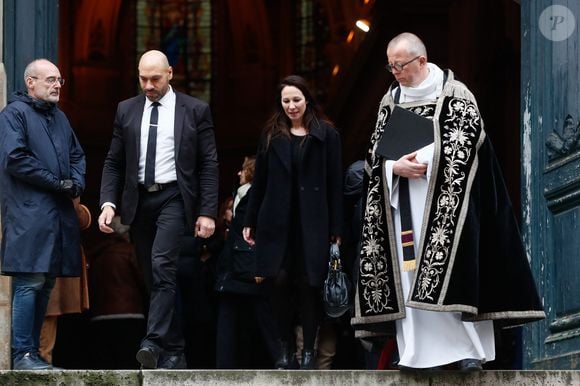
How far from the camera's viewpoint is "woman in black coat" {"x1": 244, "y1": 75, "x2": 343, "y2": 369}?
11102 millimetres

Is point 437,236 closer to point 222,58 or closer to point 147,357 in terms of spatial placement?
point 147,357

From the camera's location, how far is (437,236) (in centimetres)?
1001

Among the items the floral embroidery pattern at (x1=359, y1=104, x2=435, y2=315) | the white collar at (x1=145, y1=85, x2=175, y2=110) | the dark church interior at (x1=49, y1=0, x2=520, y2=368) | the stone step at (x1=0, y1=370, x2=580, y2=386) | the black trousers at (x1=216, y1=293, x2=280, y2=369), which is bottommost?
the stone step at (x1=0, y1=370, x2=580, y2=386)

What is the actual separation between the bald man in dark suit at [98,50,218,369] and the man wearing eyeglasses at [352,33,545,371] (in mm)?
1165

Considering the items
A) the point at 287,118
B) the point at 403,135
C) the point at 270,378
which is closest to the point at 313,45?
the point at 287,118

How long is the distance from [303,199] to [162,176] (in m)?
0.91

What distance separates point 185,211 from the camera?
35.7ft

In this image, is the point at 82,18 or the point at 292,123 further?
the point at 82,18

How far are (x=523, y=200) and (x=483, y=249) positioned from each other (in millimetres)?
1743

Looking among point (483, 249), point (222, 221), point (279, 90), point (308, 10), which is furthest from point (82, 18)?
point (483, 249)

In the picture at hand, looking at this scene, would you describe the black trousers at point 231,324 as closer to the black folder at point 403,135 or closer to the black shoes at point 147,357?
the black shoes at point 147,357

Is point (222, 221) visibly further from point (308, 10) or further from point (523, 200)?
point (308, 10)

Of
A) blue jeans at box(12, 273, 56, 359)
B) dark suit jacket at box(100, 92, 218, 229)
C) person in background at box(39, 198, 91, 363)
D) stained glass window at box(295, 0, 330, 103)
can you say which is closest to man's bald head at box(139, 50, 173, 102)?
dark suit jacket at box(100, 92, 218, 229)

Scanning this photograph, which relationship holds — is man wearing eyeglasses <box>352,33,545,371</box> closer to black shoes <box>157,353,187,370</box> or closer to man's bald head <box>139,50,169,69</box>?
black shoes <box>157,353,187,370</box>
